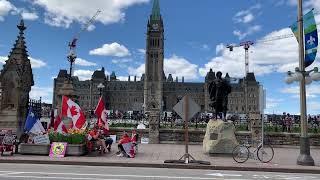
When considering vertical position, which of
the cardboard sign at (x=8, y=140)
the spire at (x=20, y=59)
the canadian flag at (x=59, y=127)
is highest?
the spire at (x=20, y=59)

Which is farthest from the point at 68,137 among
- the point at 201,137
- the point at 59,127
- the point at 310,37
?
the point at 201,137

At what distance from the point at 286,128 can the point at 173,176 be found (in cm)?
2418

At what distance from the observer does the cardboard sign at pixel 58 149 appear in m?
17.9

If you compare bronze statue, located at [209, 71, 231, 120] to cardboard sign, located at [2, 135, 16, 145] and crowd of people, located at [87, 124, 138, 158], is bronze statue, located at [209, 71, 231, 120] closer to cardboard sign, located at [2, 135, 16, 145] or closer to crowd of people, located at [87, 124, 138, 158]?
crowd of people, located at [87, 124, 138, 158]

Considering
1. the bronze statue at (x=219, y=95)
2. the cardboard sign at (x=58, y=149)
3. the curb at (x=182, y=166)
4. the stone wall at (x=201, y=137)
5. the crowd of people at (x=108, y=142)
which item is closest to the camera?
the curb at (x=182, y=166)

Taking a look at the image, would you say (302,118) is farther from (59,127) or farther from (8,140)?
(8,140)

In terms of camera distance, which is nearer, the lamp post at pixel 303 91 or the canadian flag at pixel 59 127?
the lamp post at pixel 303 91

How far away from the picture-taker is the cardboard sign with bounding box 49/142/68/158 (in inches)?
704

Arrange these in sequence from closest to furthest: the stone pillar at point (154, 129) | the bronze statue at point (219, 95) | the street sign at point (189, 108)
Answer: the street sign at point (189, 108)
the bronze statue at point (219, 95)
the stone pillar at point (154, 129)

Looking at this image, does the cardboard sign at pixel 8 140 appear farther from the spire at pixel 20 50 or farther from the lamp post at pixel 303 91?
the lamp post at pixel 303 91

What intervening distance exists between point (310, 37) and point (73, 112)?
11549 millimetres

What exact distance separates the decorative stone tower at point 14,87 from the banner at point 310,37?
14.3m

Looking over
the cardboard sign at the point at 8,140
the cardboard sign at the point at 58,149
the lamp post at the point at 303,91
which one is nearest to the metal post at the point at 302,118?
the lamp post at the point at 303,91

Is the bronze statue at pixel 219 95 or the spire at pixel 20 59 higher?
the spire at pixel 20 59
